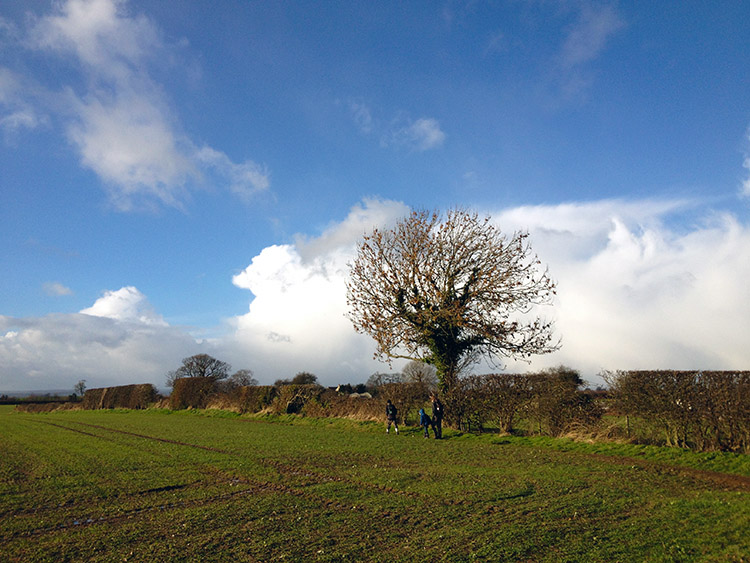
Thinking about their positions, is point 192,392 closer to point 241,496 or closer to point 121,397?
point 121,397

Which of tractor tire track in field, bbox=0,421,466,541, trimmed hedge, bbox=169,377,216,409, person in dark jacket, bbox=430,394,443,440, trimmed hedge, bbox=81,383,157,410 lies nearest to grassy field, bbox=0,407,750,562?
tractor tire track in field, bbox=0,421,466,541

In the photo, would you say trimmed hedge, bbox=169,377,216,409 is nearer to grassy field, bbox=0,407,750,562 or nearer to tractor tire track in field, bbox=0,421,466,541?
grassy field, bbox=0,407,750,562

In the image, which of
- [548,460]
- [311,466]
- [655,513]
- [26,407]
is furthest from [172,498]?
[26,407]

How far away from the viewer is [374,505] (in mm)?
9469

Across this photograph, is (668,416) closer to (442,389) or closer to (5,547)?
(442,389)

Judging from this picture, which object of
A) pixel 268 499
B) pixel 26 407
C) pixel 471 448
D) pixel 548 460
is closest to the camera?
pixel 268 499

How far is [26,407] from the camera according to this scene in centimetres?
7194

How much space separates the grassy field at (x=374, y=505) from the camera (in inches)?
276

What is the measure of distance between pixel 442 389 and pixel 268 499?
1743cm

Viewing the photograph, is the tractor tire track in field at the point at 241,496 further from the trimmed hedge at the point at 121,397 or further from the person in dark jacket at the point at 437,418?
the trimmed hedge at the point at 121,397

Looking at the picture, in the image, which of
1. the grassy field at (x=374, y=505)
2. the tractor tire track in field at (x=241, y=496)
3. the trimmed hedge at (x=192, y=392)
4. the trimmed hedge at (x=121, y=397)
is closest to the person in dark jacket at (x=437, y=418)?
the grassy field at (x=374, y=505)

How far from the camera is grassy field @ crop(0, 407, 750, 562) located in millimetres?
7016

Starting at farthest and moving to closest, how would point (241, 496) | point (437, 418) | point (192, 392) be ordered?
1. point (192, 392)
2. point (437, 418)
3. point (241, 496)

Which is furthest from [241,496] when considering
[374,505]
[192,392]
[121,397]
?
[121,397]
